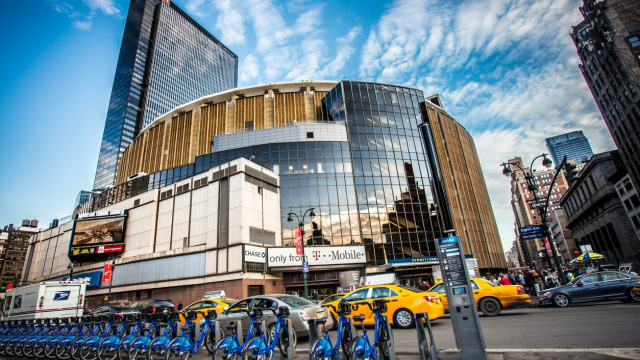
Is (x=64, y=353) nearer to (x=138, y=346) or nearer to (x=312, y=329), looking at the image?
(x=138, y=346)

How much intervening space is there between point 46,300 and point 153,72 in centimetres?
12946

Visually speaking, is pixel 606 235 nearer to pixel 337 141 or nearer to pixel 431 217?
pixel 431 217

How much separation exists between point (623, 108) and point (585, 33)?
21210 mm

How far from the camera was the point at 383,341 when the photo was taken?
5.73 meters

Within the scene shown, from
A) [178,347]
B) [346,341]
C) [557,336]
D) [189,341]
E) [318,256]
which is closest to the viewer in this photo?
[346,341]

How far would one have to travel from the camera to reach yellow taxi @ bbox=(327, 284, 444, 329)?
10.6 meters

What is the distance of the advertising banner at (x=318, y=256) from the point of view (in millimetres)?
29359

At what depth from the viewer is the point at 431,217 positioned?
38125mm

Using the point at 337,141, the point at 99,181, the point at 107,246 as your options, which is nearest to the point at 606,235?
Result: the point at 337,141

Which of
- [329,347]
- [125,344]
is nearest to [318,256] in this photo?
[125,344]

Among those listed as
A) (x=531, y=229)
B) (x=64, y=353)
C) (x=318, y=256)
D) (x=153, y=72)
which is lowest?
(x=64, y=353)

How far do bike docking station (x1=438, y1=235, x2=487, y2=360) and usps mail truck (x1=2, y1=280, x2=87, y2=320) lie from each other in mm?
22082

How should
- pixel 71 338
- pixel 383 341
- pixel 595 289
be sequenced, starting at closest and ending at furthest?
pixel 383 341 → pixel 71 338 → pixel 595 289

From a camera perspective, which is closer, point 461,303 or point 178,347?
point 461,303
